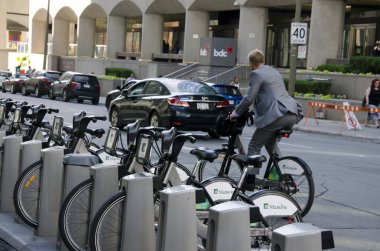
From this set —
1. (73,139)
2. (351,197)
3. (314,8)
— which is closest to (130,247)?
(73,139)

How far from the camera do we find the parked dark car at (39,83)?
39500mm

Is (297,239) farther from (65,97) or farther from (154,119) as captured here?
(65,97)

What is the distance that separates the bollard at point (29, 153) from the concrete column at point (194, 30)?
4126 cm

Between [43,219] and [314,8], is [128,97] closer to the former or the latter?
[43,219]

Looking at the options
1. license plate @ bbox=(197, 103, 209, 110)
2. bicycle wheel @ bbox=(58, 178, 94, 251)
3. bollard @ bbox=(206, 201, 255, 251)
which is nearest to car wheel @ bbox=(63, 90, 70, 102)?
license plate @ bbox=(197, 103, 209, 110)

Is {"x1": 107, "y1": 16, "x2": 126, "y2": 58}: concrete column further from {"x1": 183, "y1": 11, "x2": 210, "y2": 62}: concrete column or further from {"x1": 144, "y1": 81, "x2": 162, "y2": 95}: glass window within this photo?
{"x1": 144, "y1": 81, "x2": 162, "y2": 95}: glass window

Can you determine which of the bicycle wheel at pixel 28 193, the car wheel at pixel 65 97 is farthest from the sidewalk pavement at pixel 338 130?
the bicycle wheel at pixel 28 193

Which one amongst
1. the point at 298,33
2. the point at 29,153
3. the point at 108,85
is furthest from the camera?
the point at 108,85

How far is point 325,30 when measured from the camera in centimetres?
3650

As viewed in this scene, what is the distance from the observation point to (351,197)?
34.2 ft

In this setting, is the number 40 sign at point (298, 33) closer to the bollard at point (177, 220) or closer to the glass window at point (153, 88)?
the glass window at point (153, 88)

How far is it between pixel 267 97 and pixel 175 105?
9579 millimetres

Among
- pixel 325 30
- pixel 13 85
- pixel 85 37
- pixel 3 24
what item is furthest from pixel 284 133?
pixel 3 24

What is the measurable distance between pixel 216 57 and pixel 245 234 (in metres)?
38.9
